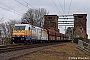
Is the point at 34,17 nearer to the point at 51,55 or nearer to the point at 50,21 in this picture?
the point at 50,21

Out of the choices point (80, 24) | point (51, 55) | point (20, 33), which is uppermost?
point (80, 24)

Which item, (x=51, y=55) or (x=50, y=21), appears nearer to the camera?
(x=51, y=55)

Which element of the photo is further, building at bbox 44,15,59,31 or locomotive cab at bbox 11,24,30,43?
building at bbox 44,15,59,31

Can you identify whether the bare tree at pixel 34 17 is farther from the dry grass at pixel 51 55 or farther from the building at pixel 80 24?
the dry grass at pixel 51 55

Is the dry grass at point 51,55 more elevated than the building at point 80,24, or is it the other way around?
the building at point 80,24

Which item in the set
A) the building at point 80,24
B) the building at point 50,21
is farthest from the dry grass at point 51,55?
the building at point 50,21

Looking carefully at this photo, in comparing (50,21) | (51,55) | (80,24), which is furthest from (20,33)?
(50,21)

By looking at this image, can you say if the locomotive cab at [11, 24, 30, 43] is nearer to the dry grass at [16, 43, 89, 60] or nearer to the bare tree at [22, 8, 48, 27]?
the dry grass at [16, 43, 89, 60]

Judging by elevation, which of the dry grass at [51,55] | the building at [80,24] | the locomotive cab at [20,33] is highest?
the building at [80,24]

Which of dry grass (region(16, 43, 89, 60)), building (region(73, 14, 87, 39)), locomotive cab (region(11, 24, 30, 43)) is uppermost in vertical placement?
building (region(73, 14, 87, 39))

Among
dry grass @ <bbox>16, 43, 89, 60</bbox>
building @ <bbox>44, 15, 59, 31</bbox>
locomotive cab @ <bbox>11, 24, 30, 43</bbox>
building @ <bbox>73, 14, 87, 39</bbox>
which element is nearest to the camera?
A: dry grass @ <bbox>16, 43, 89, 60</bbox>

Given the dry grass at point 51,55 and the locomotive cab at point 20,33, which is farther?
the locomotive cab at point 20,33

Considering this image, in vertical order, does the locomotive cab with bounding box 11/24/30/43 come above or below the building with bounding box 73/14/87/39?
below

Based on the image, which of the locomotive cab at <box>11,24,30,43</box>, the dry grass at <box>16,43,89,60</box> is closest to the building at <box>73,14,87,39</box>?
the locomotive cab at <box>11,24,30,43</box>
